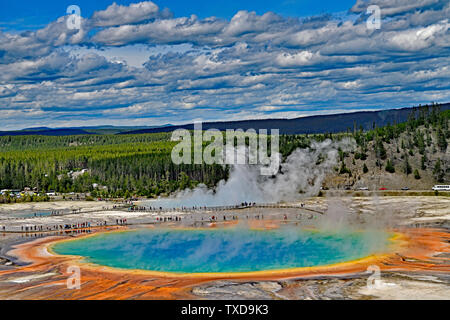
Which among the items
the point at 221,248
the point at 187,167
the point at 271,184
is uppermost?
the point at 187,167

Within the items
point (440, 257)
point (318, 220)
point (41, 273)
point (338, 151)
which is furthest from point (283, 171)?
point (41, 273)

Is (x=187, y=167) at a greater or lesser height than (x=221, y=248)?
greater

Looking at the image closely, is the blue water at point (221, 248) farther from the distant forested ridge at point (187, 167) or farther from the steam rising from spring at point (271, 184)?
the distant forested ridge at point (187, 167)

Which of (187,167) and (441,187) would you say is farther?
(187,167)
